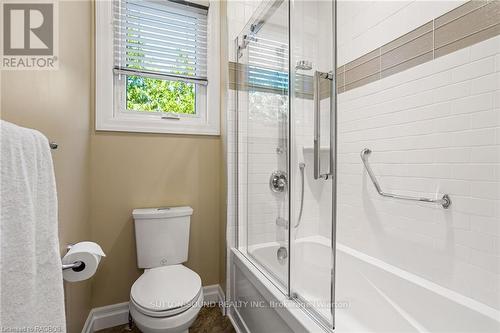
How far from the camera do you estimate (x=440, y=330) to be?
3.75 ft

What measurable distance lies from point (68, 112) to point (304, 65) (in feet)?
3.92

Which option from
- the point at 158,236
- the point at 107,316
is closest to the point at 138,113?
the point at 158,236

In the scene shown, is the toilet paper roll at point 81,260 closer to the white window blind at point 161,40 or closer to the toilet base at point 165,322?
the toilet base at point 165,322

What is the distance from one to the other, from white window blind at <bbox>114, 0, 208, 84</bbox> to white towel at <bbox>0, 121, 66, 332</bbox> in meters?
1.35

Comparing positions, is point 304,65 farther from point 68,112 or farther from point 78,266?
point 78,266

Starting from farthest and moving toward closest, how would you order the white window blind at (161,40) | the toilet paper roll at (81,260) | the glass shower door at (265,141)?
the white window blind at (161,40), the glass shower door at (265,141), the toilet paper roll at (81,260)

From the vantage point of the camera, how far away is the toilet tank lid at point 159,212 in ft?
5.36

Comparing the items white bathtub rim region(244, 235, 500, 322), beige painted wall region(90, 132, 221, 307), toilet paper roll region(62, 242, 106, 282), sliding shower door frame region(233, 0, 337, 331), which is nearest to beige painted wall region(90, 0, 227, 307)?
beige painted wall region(90, 132, 221, 307)

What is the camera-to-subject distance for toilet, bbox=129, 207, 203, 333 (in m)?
1.22

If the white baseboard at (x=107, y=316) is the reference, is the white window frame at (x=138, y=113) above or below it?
above

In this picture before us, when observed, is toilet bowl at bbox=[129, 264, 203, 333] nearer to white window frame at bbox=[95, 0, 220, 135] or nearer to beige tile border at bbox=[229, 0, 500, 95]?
white window frame at bbox=[95, 0, 220, 135]

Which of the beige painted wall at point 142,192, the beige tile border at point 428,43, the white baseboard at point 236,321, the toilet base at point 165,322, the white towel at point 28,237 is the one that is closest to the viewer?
the white towel at point 28,237

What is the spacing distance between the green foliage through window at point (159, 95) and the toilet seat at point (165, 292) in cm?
117

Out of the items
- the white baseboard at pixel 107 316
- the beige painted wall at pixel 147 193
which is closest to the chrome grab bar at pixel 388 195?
the beige painted wall at pixel 147 193
